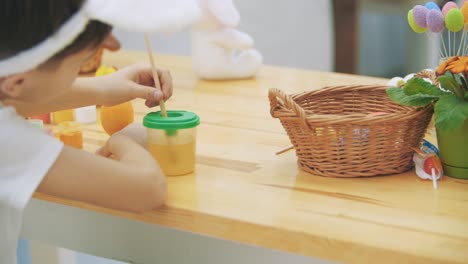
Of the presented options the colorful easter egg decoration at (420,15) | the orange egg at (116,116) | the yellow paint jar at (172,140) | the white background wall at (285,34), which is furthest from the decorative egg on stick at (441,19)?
the white background wall at (285,34)

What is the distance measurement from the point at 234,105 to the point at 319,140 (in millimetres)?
456

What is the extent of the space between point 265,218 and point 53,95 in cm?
29

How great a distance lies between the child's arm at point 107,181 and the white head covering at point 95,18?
0.41 ft

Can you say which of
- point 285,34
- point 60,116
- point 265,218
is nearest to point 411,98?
point 265,218

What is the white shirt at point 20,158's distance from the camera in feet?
2.96

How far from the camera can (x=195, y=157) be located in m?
1.15

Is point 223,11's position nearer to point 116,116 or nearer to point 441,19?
point 116,116

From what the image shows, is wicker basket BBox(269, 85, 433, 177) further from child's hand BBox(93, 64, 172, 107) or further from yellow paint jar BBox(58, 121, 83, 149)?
yellow paint jar BBox(58, 121, 83, 149)

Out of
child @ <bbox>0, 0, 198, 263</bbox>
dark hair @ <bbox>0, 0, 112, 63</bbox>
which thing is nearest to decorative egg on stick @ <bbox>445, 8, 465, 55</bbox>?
child @ <bbox>0, 0, 198, 263</bbox>

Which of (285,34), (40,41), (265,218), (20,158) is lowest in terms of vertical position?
(285,34)

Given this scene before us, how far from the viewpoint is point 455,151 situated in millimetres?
1067

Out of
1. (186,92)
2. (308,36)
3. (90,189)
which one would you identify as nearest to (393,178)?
(90,189)

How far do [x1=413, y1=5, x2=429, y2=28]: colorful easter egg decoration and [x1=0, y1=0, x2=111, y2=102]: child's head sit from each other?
43 cm

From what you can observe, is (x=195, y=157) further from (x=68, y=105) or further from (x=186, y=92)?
(x=186, y=92)
